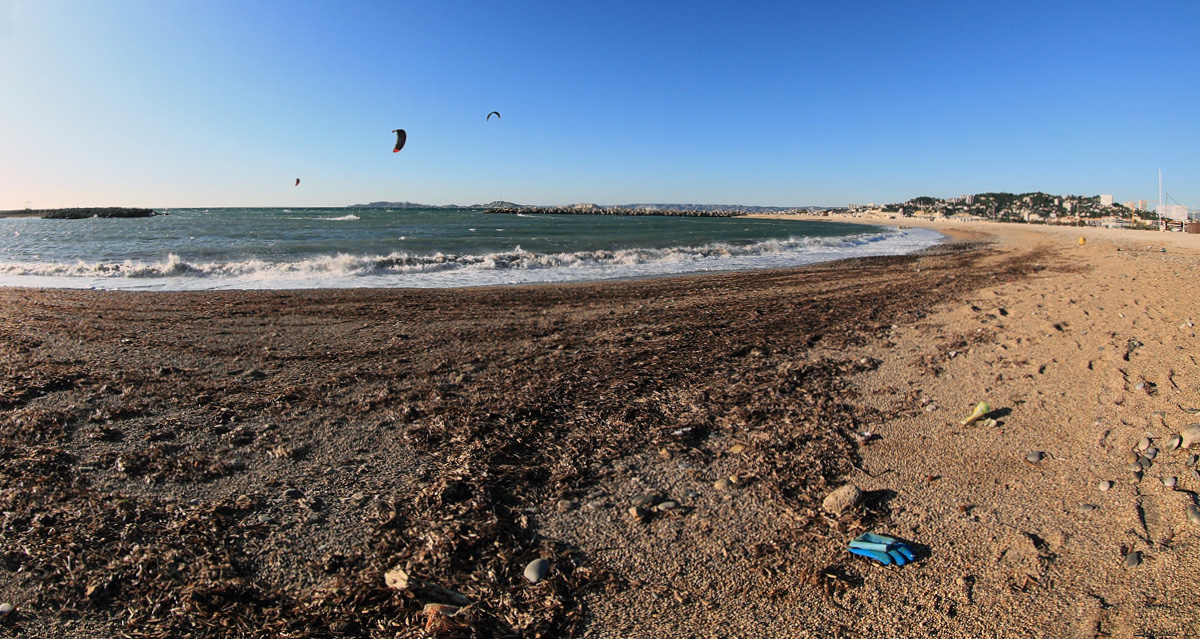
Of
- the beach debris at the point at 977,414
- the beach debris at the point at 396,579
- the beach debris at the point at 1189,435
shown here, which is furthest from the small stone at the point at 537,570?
the beach debris at the point at 1189,435

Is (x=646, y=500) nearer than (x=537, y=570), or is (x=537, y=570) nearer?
(x=537, y=570)

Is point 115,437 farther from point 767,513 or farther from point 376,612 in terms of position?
point 767,513

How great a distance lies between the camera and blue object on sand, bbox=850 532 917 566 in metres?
2.44

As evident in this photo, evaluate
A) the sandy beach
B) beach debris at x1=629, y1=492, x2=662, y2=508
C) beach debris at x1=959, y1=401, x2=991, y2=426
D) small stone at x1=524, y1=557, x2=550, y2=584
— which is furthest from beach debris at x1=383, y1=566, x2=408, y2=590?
beach debris at x1=959, y1=401, x2=991, y2=426

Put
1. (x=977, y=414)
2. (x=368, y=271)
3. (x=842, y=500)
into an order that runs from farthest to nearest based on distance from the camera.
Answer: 1. (x=368, y=271)
2. (x=977, y=414)
3. (x=842, y=500)

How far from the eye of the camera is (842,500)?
9.68 ft

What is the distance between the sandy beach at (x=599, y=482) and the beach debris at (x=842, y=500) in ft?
0.19

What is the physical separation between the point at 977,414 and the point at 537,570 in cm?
350

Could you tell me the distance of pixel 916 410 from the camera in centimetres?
425

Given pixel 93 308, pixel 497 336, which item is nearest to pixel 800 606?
pixel 497 336

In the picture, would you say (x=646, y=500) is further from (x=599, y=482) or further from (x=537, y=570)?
(x=537, y=570)

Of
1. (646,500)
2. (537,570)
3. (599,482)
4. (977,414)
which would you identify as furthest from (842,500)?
(977,414)

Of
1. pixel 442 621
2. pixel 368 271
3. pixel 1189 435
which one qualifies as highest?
pixel 368 271

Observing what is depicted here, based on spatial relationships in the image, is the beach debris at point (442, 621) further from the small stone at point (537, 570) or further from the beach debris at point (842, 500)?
the beach debris at point (842, 500)
